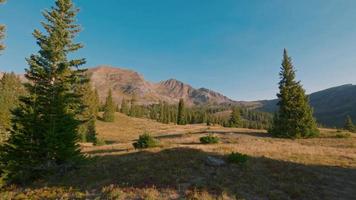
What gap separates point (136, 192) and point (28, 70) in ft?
44.3

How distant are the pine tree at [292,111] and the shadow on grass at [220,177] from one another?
27.2m

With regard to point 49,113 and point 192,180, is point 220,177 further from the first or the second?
point 49,113

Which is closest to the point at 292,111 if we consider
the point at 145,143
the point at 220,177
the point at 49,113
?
the point at 145,143

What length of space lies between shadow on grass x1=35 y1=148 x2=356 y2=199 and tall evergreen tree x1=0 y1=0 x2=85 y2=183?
204 cm

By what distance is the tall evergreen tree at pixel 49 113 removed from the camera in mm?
16312

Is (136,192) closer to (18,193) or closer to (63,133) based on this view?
(18,193)

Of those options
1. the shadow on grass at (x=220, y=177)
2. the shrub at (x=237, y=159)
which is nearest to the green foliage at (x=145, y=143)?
the shadow on grass at (x=220, y=177)

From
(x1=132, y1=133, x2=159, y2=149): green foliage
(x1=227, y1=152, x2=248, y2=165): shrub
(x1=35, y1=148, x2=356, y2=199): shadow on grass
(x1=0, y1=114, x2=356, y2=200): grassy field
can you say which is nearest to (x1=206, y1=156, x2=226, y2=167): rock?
(x1=0, y1=114, x2=356, y2=200): grassy field

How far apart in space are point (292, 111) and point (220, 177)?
3610 centimetres

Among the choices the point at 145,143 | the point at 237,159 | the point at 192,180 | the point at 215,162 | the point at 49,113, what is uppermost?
the point at 49,113

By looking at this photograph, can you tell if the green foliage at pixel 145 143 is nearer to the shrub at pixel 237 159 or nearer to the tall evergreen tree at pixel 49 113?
the tall evergreen tree at pixel 49 113

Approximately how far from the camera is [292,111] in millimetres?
44938

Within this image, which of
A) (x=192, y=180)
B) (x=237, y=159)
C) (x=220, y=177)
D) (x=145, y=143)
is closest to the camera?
(x=192, y=180)

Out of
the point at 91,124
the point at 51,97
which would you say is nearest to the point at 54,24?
the point at 51,97
